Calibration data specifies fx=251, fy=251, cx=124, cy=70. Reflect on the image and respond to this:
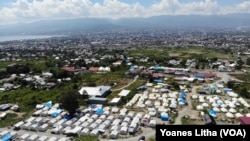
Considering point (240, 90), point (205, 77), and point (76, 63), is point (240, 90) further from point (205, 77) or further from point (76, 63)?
point (76, 63)

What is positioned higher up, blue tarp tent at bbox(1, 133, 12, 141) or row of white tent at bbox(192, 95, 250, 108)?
blue tarp tent at bbox(1, 133, 12, 141)

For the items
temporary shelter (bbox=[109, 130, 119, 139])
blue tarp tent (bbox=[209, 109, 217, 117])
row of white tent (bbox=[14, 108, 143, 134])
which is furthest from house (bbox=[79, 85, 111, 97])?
blue tarp tent (bbox=[209, 109, 217, 117])

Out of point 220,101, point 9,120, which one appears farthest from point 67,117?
point 220,101

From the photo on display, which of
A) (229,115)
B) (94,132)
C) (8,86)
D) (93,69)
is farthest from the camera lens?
(93,69)

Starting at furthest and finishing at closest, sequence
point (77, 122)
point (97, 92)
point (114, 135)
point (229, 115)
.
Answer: point (97, 92) < point (229, 115) < point (77, 122) < point (114, 135)

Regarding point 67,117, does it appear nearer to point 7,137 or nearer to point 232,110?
point 7,137

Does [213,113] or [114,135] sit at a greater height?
[114,135]

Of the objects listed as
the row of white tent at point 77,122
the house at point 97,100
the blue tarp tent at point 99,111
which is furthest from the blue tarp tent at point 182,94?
the blue tarp tent at point 99,111

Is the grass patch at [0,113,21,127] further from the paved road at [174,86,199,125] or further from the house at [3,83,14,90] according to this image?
the paved road at [174,86,199,125]

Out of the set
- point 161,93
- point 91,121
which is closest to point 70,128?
point 91,121

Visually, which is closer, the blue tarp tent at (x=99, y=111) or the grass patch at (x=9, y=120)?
the grass patch at (x=9, y=120)

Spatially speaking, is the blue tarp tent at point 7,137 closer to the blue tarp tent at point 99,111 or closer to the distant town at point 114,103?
the distant town at point 114,103

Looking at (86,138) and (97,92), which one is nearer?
(86,138)
